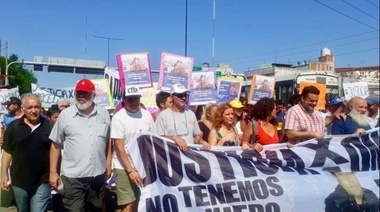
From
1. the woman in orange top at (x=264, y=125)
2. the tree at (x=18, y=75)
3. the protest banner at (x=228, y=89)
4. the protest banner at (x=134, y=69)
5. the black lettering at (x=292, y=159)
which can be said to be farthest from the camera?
the tree at (x=18, y=75)

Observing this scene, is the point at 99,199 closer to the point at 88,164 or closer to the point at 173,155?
the point at 88,164

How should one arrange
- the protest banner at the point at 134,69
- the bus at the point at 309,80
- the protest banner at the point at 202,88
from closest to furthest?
the protest banner at the point at 134,69 < the protest banner at the point at 202,88 < the bus at the point at 309,80

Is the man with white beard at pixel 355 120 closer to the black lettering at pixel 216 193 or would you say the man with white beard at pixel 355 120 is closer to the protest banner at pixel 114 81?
the black lettering at pixel 216 193

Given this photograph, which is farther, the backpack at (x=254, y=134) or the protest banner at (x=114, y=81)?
the protest banner at (x=114, y=81)

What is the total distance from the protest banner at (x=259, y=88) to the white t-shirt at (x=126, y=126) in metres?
5.82


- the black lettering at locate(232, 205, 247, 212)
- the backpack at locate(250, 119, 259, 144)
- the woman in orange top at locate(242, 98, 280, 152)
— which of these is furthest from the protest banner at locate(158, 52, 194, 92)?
the black lettering at locate(232, 205, 247, 212)

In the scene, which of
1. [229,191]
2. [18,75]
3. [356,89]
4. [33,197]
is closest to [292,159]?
[229,191]

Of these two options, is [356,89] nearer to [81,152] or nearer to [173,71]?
[173,71]

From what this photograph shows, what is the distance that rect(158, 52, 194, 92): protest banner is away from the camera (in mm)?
9094

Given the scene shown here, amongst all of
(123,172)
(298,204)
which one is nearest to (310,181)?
(298,204)

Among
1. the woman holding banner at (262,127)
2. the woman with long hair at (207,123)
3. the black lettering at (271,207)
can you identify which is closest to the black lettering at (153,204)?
the black lettering at (271,207)

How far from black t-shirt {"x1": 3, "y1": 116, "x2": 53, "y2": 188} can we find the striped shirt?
2.76m

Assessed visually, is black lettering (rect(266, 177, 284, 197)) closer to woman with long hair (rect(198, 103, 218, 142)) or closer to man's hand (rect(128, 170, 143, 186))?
man's hand (rect(128, 170, 143, 186))

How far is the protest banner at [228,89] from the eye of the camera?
1158 cm
